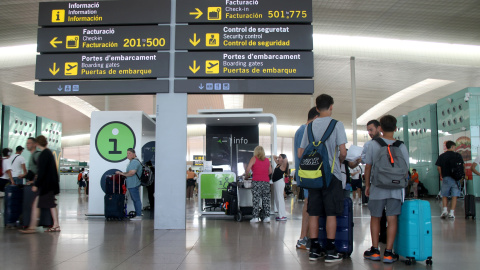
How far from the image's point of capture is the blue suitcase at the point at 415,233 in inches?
174

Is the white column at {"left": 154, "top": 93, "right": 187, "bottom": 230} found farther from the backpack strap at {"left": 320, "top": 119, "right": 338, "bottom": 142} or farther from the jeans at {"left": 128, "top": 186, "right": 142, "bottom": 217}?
the backpack strap at {"left": 320, "top": 119, "right": 338, "bottom": 142}

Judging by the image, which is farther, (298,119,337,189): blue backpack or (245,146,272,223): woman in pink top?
(245,146,272,223): woman in pink top

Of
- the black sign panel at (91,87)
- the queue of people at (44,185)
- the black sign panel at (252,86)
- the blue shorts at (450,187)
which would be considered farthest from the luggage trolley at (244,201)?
the blue shorts at (450,187)

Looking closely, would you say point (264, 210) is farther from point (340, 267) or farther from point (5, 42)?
point (5, 42)

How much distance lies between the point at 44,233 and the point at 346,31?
15168 mm

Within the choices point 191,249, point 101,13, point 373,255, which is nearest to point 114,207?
point 101,13

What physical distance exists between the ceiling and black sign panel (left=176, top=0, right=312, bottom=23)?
26.6 ft

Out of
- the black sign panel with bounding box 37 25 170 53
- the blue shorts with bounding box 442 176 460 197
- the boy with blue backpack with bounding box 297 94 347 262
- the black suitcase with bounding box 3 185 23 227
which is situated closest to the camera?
the boy with blue backpack with bounding box 297 94 347 262

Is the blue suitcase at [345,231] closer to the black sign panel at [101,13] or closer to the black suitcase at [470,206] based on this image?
the black sign panel at [101,13]

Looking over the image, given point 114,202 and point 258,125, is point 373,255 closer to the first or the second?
point 114,202

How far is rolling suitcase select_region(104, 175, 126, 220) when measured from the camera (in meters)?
9.31

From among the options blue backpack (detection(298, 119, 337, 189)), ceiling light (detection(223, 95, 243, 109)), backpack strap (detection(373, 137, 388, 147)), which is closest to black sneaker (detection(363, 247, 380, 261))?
blue backpack (detection(298, 119, 337, 189))

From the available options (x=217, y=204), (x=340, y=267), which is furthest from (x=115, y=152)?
(x=340, y=267)

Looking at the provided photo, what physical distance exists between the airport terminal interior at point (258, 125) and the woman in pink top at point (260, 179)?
1.66 feet
